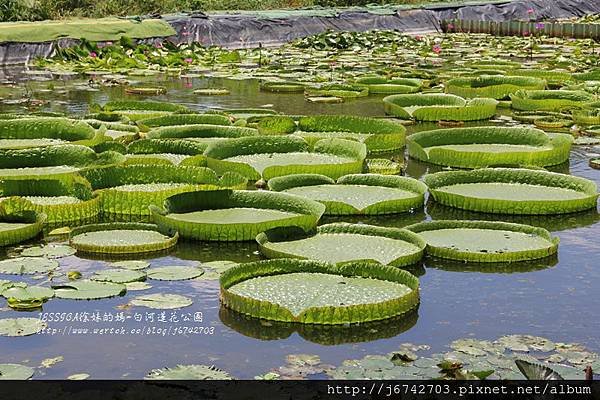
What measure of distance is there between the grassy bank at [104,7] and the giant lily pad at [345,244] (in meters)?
13.1

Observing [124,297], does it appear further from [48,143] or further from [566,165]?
[566,165]

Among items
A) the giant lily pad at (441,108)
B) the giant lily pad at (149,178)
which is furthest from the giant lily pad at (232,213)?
the giant lily pad at (441,108)

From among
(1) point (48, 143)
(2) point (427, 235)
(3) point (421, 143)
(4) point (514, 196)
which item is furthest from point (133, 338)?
(3) point (421, 143)

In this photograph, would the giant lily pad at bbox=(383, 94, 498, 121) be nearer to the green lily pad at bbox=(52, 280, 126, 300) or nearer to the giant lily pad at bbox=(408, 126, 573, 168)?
the giant lily pad at bbox=(408, 126, 573, 168)

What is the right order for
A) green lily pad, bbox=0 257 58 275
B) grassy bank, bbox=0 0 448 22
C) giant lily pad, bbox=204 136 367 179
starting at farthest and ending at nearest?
grassy bank, bbox=0 0 448 22 < giant lily pad, bbox=204 136 367 179 < green lily pad, bbox=0 257 58 275

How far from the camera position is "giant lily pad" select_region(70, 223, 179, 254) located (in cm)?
559

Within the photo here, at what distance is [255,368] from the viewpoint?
414 centimetres

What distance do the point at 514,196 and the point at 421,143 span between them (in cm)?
187

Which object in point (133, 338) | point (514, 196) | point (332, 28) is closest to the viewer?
point (133, 338)

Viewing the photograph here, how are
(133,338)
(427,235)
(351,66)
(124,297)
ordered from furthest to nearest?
(351,66)
(427,235)
(124,297)
(133,338)

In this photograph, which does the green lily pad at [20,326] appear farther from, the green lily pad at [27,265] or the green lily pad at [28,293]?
the green lily pad at [27,265]

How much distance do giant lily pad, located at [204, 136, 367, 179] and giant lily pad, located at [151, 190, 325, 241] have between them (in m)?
0.90

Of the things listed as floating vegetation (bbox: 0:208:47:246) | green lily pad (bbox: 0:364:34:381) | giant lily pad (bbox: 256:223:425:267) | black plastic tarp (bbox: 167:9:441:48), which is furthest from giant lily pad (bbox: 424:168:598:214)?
black plastic tarp (bbox: 167:9:441:48)

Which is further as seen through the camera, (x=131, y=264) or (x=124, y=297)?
(x=131, y=264)
